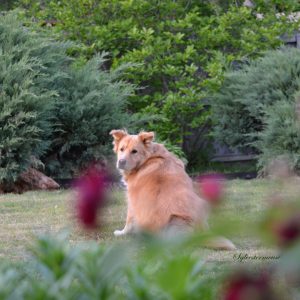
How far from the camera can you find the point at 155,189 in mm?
6562

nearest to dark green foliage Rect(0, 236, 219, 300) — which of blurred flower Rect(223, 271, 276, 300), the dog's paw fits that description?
blurred flower Rect(223, 271, 276, 300)

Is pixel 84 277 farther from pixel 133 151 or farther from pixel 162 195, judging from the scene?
pixel 133 151

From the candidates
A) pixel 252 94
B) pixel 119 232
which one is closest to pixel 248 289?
pixel 119 232

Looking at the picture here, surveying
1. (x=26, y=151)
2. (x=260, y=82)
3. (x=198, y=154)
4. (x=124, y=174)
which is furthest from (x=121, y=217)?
(x=198, y=154)

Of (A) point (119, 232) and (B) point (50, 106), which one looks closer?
(A) point (119, 232)

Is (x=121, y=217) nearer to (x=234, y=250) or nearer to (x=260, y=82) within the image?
(x=234, y=250)

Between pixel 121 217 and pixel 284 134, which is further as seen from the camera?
pixel 284 134

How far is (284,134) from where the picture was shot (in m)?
11.6

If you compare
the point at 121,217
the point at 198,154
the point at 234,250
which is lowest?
the point at 198,154

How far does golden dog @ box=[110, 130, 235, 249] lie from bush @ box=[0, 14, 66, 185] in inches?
141

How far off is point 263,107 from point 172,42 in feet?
7.72

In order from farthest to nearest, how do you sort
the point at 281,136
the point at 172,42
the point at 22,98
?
the point at 172,42
the point at 281,136
the point at 22,98

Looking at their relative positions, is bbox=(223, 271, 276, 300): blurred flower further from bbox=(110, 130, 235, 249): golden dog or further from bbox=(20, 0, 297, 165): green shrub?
bbox=(20, 0, 297, 165): green shrub

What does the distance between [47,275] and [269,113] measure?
1025 cm
